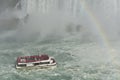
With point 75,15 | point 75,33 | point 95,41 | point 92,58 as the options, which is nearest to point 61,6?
point 75,15

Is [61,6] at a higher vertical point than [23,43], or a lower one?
higher

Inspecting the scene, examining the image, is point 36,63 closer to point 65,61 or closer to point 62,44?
point 65,61

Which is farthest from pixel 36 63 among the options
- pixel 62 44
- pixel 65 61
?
pixel 62 44

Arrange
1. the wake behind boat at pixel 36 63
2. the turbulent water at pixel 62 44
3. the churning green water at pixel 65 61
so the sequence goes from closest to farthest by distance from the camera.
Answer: the churning green water at pixel 65 61 → the turbulent water at pixel 62 44 → the wake behind boat at pixel 36 63

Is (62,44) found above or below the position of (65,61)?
above

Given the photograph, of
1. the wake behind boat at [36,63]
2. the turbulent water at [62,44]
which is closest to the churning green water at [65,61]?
the turbulent water at [62,44]

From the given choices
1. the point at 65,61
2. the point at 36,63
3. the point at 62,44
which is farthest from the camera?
the point at 62,44

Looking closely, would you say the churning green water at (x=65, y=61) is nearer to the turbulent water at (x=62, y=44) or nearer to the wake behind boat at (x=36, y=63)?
the turbulent water at (x=62, y=44)

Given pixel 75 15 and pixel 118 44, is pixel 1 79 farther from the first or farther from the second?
pixel 75 15
